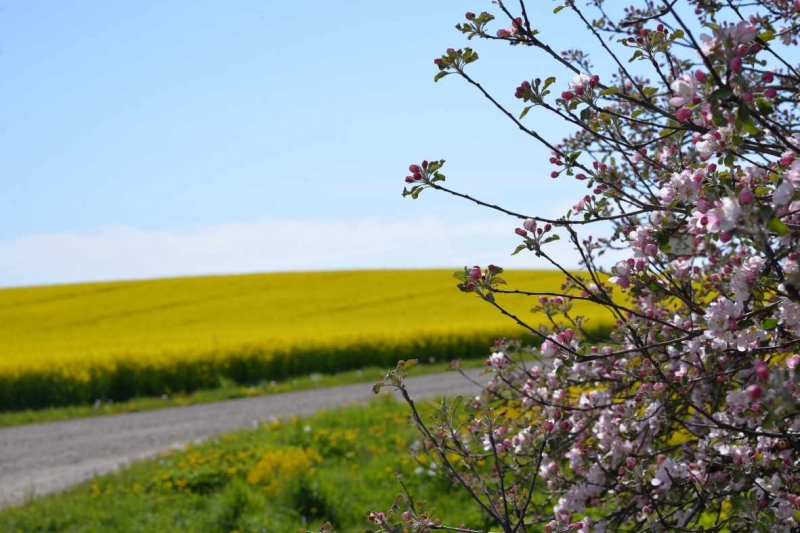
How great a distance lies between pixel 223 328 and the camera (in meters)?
25.4

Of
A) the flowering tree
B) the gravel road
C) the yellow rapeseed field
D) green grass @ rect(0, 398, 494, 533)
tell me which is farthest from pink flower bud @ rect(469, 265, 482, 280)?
the yellow rapeseed field

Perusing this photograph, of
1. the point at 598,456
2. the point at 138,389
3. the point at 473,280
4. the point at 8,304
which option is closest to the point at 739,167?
the point at 473,280

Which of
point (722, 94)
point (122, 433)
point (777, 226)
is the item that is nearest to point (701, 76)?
point (722, 94)

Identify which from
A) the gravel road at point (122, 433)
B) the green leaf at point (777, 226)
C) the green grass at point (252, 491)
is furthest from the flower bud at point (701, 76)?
the gravel road at point (122, 433)

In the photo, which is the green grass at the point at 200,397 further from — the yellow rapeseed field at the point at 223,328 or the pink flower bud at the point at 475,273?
the pink flower bud at the point at 475,273

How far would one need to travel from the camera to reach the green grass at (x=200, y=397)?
50.9 feet

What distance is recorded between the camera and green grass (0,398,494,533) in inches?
273

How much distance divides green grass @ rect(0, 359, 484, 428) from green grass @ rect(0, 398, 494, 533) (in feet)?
17.2

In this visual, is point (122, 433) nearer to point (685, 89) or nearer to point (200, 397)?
point (200, 397)

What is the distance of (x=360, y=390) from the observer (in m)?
16.4

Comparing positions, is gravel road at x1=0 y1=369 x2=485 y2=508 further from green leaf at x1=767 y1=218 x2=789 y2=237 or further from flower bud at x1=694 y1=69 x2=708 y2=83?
green leaf at x1=767 y1=218 x2=789 y2=237

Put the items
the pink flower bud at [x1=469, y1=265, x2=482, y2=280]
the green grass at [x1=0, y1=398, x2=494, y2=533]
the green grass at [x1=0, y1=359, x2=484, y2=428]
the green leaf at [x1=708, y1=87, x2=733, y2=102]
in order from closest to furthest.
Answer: the green leaf at [x1=708, y1=87, x2=733, y2=102], the pink flower bud at [x1=469, y1=265, x2=482, y2=280], the green grass at [x1=0, y1=398, x2=494, y2=533], the green grass at [x1=0, y1=359, x2=484, y2=428]

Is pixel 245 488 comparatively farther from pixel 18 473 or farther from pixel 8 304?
pixel 8 304

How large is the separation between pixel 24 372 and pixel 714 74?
17447 mm
